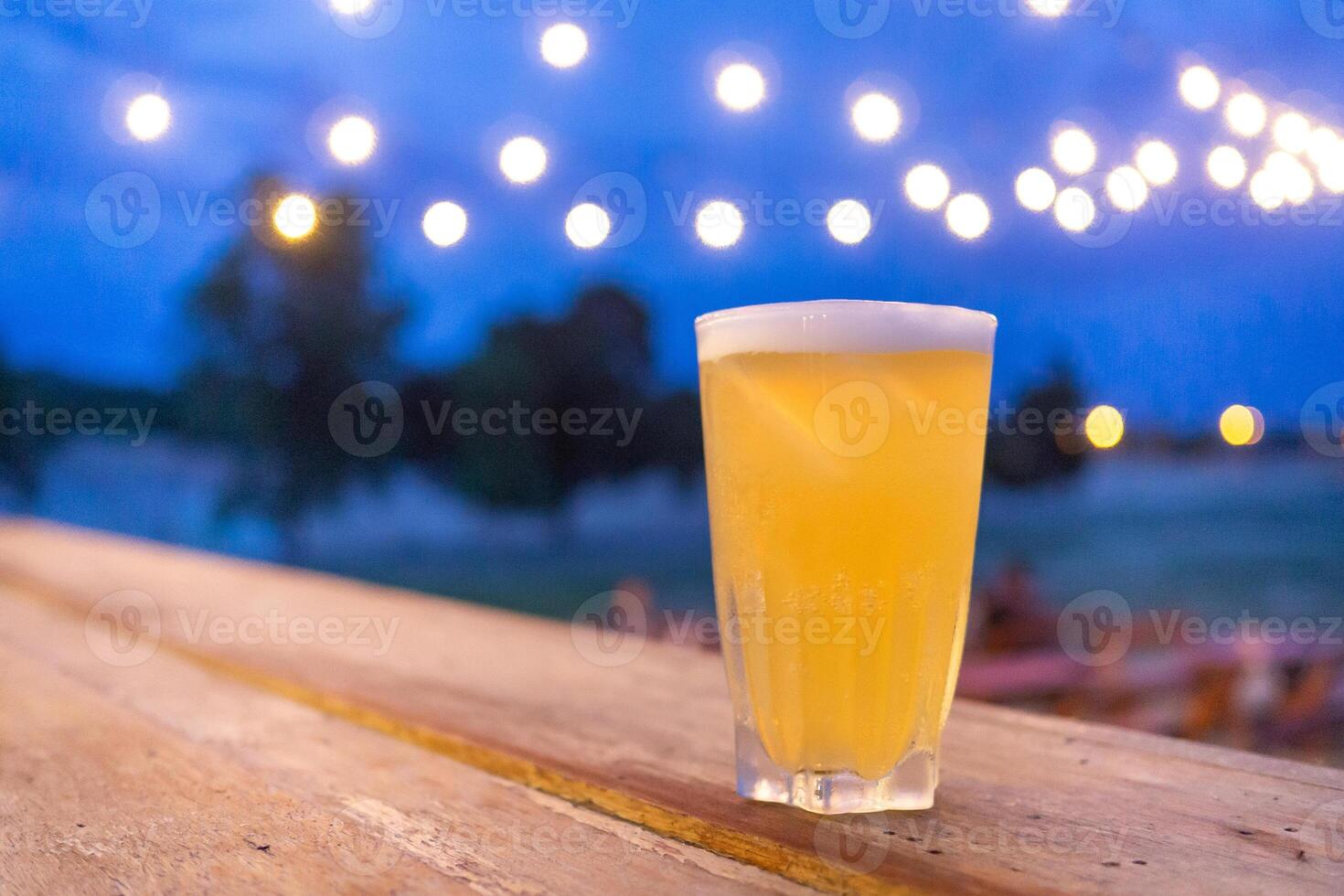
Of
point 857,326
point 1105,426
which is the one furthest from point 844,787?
point 1105,426

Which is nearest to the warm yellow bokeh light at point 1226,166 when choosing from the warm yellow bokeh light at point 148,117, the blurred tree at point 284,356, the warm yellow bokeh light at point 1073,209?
the warm yellow bokeh light at point 1073,209

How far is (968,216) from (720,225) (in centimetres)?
56

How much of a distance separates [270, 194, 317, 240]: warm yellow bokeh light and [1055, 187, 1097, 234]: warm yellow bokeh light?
1771 millimetres

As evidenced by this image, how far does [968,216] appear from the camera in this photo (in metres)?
1.95

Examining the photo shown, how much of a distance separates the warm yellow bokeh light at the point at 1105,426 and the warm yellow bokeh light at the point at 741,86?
6334 millimetres

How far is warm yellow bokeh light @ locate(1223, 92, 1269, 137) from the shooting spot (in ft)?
8.09

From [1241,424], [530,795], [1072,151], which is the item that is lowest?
[530,795]

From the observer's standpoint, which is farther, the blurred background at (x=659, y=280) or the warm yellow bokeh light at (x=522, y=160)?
the blurred background at (x=659, y=280)

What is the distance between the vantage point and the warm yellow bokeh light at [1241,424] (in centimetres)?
999

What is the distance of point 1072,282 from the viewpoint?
13.0 meters

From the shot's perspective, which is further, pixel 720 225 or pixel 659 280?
pixel 659 280

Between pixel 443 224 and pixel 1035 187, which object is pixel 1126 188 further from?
pixel 443 224

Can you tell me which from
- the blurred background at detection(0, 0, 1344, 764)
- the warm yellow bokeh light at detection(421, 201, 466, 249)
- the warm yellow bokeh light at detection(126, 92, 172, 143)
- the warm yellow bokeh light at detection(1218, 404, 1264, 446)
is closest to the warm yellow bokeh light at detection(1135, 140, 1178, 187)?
the blurred background at detection(0, 0, 1344, 764)

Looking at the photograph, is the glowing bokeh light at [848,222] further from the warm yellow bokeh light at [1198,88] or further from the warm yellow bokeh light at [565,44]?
the warm yellow bokeh light at [1198,88]
